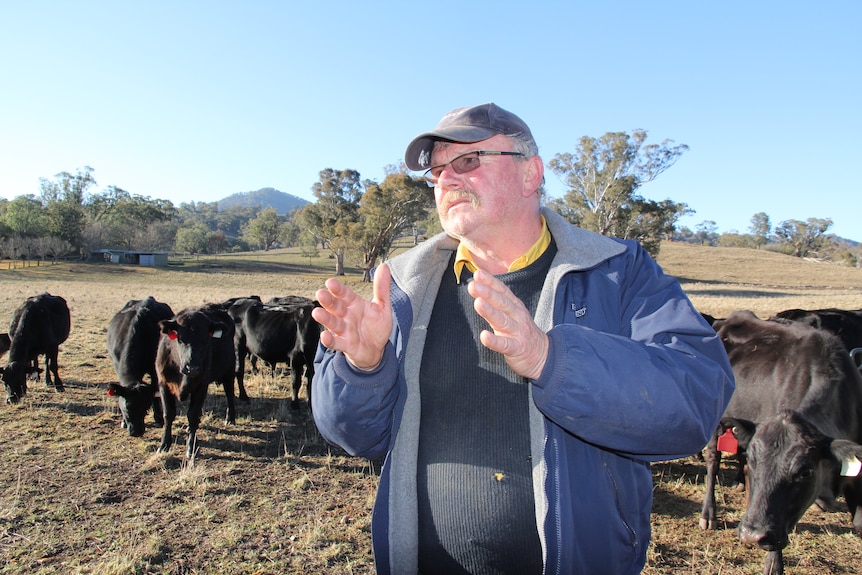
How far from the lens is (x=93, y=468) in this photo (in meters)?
6.14

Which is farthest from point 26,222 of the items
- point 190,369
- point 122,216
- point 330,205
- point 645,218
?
point 190,369

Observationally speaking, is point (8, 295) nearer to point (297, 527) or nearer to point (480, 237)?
point (297, 527)

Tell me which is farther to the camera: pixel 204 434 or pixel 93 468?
pixel 204 434

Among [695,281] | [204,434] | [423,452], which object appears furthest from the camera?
[695,281]

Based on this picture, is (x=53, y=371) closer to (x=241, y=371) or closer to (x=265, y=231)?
(x=241, y=371)

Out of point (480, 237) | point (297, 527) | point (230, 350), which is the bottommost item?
point (297, 527)

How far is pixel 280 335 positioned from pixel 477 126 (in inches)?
347

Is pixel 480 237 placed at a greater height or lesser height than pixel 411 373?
greater

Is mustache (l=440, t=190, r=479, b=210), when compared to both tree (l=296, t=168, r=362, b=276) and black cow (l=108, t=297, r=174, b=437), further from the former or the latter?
tree (l=296, t=168, r=362, b=276)

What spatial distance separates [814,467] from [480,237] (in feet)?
9.92

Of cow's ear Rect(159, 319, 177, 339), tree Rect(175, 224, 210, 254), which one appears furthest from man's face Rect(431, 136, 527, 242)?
Result: tree Rect(175, 224, 210, 254)

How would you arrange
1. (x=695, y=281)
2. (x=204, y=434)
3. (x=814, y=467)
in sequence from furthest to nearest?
(x=695, y=281) → (x=204, y=434) → (x=814, y=467)

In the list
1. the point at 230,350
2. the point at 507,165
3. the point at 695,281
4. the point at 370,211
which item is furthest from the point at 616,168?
the point at 507,165

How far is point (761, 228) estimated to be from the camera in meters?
103
